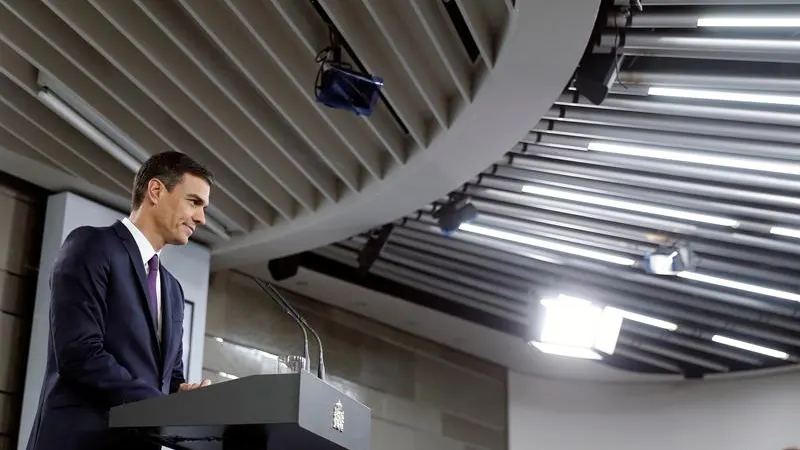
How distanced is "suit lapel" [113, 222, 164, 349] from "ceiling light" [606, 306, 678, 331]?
510 centimetres

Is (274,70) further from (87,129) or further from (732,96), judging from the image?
(732,96)

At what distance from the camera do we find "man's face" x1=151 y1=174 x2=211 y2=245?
2.14 meters

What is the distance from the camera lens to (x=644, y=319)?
7023mm

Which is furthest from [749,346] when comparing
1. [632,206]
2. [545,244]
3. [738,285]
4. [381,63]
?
[381,63]

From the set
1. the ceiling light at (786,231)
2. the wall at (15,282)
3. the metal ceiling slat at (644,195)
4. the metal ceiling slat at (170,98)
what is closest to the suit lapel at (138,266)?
the metal ceiling slat at (170,98)

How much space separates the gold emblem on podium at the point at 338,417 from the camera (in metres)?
1.94

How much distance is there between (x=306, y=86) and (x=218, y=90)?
0.41 m

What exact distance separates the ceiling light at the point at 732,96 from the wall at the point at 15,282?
9.92 ft

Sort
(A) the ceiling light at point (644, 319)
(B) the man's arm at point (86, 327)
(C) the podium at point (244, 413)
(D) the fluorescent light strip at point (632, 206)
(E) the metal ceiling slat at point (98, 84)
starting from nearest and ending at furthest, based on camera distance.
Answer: (C) the podium at point (244, 413) < (B) the man's arm at point (86, 327) < (E) the metal ceiling slat at point (98, 84) < (D) the fluorescent light strip at point (632, 206) < (A) the ceiling light at point (644, 319)

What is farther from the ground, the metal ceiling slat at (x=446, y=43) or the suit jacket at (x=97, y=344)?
the metal ceiling slat at (x=446, y=43)

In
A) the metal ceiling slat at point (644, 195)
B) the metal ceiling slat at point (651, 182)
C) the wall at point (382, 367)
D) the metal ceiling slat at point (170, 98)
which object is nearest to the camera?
the metal ceiling slat at point (170, 98)

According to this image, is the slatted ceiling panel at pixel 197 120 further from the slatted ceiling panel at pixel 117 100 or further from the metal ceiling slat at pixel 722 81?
the metal ceiling slat at pixel 722 81

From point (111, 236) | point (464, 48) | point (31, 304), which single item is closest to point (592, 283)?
point (464, 48)

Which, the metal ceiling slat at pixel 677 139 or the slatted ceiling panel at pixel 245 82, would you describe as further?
the metal ceiling slat at pixel 677 139
